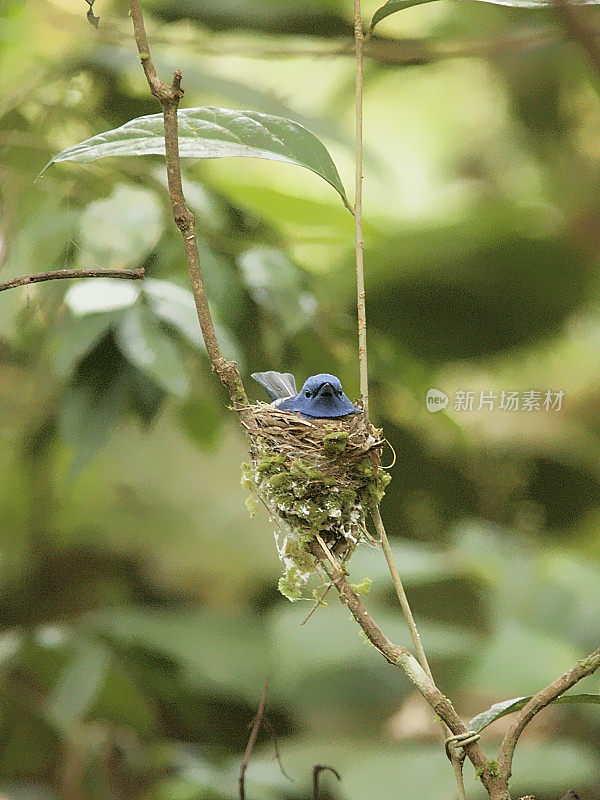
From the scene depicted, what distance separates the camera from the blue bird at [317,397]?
2.56 feet

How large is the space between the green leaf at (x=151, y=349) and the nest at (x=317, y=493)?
337 mm

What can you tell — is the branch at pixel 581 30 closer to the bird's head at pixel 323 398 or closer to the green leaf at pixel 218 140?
the green leaf at pixel 218 140

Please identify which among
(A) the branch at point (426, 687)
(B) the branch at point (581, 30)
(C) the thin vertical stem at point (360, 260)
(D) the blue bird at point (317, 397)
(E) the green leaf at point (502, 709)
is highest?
(B) the branch at point (581, 30)

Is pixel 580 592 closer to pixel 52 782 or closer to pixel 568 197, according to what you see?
pixel 568 197

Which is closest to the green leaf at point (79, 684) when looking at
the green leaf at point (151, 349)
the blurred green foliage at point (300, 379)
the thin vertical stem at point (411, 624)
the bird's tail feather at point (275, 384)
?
the blurred green foliage at point (300, 379)

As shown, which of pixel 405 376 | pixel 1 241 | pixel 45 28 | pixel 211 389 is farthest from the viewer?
pixel 45 28

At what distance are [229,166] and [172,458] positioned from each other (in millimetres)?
936

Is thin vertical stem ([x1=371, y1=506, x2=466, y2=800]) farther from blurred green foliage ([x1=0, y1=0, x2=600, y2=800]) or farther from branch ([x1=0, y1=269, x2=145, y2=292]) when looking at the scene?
blurred green foliage ([x1=0, y1=0, x2=600, y2=800])

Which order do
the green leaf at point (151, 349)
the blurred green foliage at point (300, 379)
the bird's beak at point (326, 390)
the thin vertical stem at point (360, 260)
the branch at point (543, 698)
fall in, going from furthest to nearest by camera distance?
the blurred green foliage at point (300, 379)
the green leaf at point (151, 349)
the bird's beak at point (326, 390)
the thin vertical stem at point (360, 260)
the branch at point (543, 698)

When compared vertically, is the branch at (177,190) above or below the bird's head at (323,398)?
above

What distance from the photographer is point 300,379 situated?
4.42ft

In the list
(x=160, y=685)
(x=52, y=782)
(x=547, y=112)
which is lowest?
(x=52, y=782)

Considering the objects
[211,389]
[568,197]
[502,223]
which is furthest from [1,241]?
[568,197]

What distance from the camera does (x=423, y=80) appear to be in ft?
6.16
